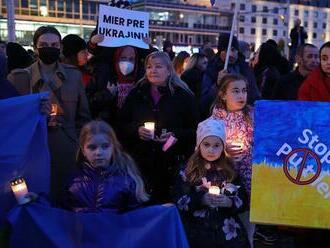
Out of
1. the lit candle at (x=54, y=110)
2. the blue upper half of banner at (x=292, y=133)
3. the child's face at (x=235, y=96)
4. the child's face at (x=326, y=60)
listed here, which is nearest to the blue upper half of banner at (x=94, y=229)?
the blue upper half of banner at (x=292, y=133)

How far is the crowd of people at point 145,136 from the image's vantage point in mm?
3436

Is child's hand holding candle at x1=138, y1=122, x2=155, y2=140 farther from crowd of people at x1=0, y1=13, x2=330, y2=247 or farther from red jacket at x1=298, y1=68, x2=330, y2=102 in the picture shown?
red jacket at x1=298, y1=68, x2=330, y2=102

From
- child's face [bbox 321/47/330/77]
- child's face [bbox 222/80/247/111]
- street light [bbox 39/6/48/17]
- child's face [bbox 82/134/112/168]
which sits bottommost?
child's face [bbox 82/134/112/168]

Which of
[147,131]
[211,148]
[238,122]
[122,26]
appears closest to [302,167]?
[211,148]

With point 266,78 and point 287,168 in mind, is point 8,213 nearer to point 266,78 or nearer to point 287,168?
point 287,168

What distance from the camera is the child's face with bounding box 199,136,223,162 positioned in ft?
12.2

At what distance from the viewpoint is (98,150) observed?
3.43 metres

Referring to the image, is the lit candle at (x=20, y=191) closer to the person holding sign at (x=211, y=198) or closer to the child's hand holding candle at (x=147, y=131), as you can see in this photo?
the person holding sign at (x=211, y=198)

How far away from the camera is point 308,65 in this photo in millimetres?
5527

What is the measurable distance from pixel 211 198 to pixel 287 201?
1.83ft

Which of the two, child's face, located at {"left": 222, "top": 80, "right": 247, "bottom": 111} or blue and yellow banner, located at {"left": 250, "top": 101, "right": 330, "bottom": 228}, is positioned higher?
child's face, located at {"left": 222, "top": 80, "right": 247, "bottom": 111}

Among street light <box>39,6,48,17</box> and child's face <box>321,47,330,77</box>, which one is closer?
child's face <box>321,47,330,77</box>

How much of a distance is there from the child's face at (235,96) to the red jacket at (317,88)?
0.50m

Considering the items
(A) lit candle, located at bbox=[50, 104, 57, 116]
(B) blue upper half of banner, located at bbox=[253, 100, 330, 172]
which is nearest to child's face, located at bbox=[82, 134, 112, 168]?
(A) lit candle, located at bbox=[50, 104, 57, 116]
